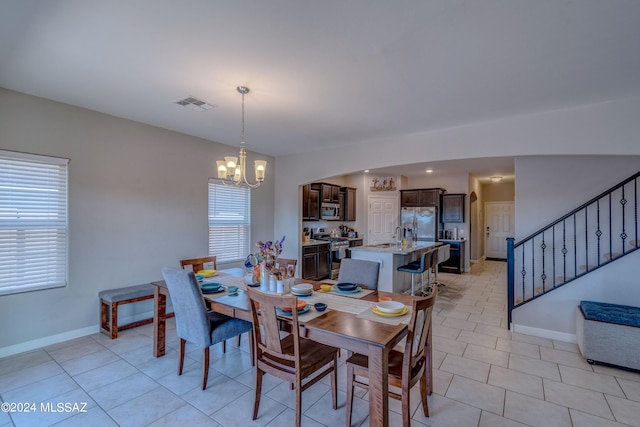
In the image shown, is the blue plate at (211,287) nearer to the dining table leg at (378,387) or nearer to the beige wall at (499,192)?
the dining table leg at (378,387)

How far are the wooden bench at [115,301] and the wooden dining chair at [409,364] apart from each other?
3.00 m

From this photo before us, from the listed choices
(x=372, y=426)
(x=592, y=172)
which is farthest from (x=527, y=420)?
(x=592, y=172)

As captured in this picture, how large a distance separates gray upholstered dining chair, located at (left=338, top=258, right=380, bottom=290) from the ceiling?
1.82 meters

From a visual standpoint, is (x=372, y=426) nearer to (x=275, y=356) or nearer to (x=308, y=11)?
(x=275, y=356)

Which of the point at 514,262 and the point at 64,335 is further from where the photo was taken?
the point at 514,262

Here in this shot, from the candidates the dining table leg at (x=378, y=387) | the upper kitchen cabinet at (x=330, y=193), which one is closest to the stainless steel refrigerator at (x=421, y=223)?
the upper kitchen cabinet at (x=330, y=193)

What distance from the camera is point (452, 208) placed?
26.1ft

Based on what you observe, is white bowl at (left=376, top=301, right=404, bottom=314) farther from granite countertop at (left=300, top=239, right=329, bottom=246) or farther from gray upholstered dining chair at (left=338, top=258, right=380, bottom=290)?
granite countertop at (left=300, top=239, right=329, bottom=246)

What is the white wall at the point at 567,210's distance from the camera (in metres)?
3.42

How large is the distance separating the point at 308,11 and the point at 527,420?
330 centimetres

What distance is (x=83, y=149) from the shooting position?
3.56m

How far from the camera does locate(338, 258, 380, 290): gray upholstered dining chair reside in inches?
118

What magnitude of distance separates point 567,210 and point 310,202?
4533 mm

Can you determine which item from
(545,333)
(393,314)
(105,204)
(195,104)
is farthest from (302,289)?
(545,333)
